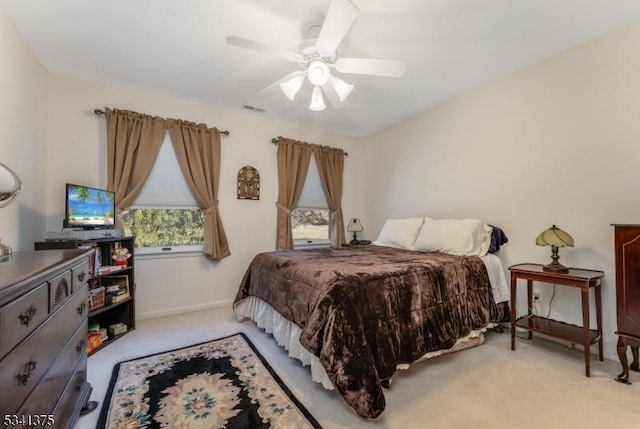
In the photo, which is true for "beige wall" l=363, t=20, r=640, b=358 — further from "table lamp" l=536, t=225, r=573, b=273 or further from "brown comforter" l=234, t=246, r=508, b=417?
"brown comforter" l=234, t=246, r=508, b=417

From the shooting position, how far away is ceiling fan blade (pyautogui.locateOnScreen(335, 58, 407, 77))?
2.02 meters

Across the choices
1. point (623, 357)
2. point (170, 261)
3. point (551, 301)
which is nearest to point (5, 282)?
point (170, 261)

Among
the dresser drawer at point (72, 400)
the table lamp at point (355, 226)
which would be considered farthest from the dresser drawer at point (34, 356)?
the table lamp at point (355, 226)

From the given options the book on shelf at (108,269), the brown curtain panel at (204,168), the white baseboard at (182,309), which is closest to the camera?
the book on shelf at (108,269)

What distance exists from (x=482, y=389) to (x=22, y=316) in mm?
2367

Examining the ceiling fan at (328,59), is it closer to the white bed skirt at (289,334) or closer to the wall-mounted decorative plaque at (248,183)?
the wall-mounted decorative plaque at (248,183)

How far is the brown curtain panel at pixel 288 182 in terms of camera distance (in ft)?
13.1

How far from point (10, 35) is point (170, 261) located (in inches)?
90.8

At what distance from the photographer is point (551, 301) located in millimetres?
2543

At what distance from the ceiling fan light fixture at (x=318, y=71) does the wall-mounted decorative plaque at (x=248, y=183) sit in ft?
6.54

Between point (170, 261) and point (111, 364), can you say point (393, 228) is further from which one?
point (111, 364)

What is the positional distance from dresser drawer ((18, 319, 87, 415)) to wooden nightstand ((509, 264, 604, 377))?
298cm

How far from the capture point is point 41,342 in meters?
1.01

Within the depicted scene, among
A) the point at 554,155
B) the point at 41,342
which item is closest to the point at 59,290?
the point at 41,342
